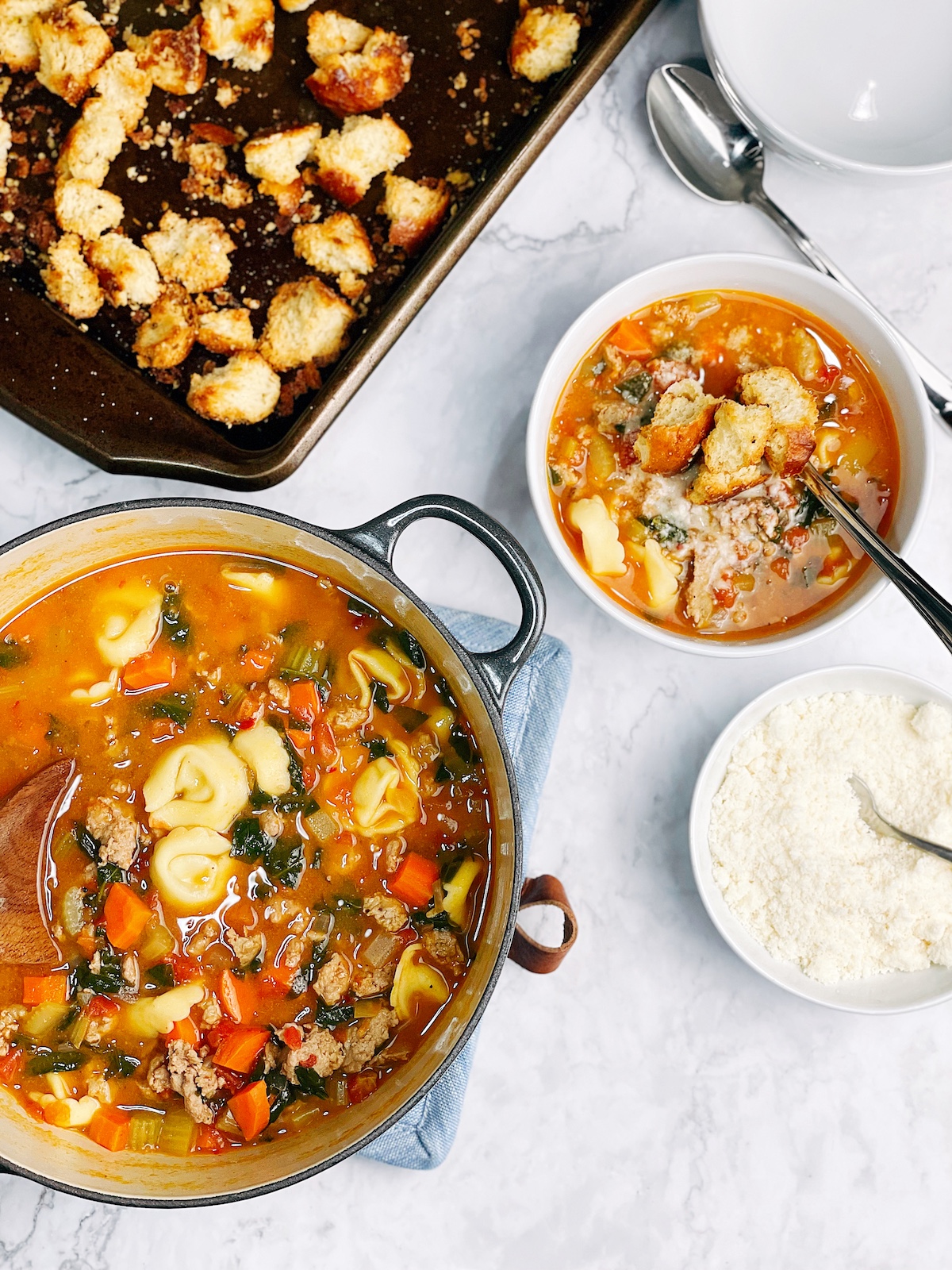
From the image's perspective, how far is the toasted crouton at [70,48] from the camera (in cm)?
272

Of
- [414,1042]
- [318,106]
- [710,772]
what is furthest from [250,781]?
[318,106]

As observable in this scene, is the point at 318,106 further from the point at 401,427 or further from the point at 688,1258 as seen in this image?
the point at 688,1258

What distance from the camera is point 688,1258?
2896mm

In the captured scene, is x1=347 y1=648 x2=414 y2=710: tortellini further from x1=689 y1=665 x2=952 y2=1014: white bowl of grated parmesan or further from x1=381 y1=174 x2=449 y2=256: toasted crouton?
x1=381 y1=174 x2=449 y2=256: toasted crouton

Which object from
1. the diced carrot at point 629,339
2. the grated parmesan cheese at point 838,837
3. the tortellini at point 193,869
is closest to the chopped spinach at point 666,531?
the diced carrot at point 629,339

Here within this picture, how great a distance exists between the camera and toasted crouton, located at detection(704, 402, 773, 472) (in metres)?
→ 2.43

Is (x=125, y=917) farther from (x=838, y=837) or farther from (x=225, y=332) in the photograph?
(x=838, y=837)

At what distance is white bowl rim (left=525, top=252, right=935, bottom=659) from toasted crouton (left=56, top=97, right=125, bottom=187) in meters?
1.31

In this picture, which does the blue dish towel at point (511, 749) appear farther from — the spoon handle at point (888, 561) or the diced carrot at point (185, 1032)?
the spoon handle at point (888, 561)

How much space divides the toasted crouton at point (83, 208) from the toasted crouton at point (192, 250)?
0.11 m

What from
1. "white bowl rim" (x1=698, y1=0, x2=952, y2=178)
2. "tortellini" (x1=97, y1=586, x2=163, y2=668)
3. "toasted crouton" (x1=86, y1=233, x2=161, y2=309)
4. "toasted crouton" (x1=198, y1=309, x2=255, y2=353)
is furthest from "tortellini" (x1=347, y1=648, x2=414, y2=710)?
"white bowl rim" (x1=698, y1=0, x2=952, y2=178)

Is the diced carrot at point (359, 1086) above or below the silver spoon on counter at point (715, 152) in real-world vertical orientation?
below

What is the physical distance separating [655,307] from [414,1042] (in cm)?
190

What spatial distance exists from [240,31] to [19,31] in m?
0.60
